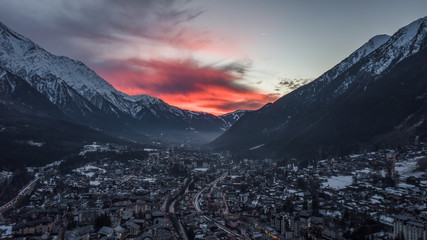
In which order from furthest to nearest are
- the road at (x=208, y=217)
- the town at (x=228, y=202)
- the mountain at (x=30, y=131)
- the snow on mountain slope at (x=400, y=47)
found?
the snow on mountain slope at (x=400, y=47) → the mountain at (x=30, y=131) → the road at (x=208, y=217) → the town at (x=228, y=202)

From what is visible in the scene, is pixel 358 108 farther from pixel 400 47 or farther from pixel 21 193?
pixel 21 193

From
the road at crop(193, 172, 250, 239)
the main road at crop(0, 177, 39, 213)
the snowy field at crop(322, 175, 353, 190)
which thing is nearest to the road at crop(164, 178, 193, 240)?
the road at crop(193, 172, 250, 239)

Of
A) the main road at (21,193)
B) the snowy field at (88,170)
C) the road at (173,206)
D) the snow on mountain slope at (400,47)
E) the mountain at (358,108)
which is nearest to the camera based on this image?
the road at (173,206)

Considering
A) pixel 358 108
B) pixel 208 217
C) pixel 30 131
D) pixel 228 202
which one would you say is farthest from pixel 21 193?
pixel 358 108

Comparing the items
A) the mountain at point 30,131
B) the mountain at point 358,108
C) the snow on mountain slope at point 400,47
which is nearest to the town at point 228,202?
the mountain at point 30,131

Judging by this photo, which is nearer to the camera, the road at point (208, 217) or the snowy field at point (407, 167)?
the road at point (208, 217)

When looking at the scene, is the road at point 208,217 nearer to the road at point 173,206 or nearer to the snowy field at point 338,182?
the road at point 173,206

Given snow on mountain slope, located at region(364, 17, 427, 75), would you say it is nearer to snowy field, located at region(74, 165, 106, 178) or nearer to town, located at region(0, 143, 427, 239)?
town, located at region(0, 143, 427, 239)

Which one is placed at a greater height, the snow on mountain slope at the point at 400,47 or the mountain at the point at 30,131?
the snow on mountain slope at the point at 400,47
